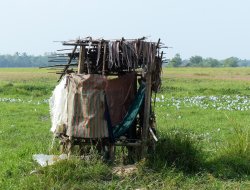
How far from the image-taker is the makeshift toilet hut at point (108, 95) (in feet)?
30.0

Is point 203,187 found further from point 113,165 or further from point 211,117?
point 211,117

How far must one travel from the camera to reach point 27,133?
47.0 ft

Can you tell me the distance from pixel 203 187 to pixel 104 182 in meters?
1.72

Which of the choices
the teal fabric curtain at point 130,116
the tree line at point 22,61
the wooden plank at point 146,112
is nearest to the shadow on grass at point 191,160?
the wooden plank at point 146,112

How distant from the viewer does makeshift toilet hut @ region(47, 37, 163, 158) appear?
914 cm

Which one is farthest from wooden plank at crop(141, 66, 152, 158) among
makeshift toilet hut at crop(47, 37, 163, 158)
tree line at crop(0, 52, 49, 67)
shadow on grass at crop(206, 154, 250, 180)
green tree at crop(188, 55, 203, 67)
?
tree line at crop(0, 52, 49, 67)

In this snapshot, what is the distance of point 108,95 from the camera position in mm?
10109

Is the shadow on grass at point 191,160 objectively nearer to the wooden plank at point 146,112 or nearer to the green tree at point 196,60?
the wooden plank at point 146,112

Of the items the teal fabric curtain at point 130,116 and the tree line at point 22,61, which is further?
the tree line at point 22,61

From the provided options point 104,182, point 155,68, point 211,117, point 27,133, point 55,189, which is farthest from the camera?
point 211,117

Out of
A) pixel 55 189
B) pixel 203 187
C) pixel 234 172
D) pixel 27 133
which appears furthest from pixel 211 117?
pixel 55 189

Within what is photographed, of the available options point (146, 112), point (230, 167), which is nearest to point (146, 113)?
point (146, 112)

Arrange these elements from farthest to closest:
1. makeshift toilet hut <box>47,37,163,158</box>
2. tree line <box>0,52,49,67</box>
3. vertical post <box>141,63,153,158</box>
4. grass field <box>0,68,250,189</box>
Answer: tree line <box>0,52,49,67</box> → vertical post <box>141,63,153,158</box> → makeshift toilet hut <box>47,37,163,158</box> → grass field <box>0,68,250,189</box>

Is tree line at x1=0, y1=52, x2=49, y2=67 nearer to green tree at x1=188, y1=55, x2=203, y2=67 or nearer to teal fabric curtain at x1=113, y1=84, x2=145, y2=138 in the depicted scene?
green tree at x1=188, y1=55, x2=203, y2=67
